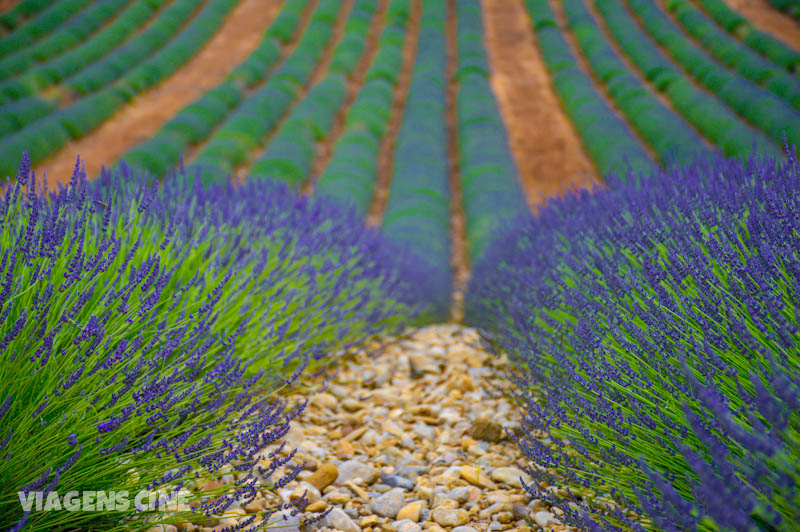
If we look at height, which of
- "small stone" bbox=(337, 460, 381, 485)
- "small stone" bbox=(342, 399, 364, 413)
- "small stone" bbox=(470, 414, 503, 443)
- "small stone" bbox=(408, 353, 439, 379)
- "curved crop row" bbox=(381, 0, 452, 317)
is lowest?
"small stone" bbox=(337, 460, 381, 485)

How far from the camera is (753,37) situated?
12.9 m

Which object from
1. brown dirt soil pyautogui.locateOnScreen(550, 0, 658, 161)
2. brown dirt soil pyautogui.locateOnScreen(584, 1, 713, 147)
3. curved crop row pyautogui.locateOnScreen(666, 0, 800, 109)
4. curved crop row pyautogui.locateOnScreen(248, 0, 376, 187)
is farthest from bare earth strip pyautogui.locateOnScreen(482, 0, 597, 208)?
curved crop row pyautogui.locateOnScreen(248, 0, 376, 187)

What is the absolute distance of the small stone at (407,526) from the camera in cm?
154

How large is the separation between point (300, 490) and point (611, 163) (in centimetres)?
898

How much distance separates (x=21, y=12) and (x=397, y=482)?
17743mm

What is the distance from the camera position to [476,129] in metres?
12.1

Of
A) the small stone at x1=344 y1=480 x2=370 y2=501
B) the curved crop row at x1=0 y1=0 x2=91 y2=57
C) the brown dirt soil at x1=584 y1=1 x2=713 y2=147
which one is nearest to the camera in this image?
the small stone at x1=344 y1=480 x2=370 y2=501

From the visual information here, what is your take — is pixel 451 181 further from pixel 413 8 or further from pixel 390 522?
pixel 413 8

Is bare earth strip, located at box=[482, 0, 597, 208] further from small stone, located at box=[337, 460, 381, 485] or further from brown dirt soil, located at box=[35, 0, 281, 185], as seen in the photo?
brown dirt soil, located at box=[35, 0, 281, 185]

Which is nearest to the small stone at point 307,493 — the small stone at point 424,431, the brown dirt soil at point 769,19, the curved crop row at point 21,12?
the small stone at point 424,431

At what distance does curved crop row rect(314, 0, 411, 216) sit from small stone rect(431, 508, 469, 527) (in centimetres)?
472

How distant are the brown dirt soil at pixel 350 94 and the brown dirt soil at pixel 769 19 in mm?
9737

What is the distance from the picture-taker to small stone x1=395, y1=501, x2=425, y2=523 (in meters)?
1.62

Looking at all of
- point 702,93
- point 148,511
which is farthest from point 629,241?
point 702,93
